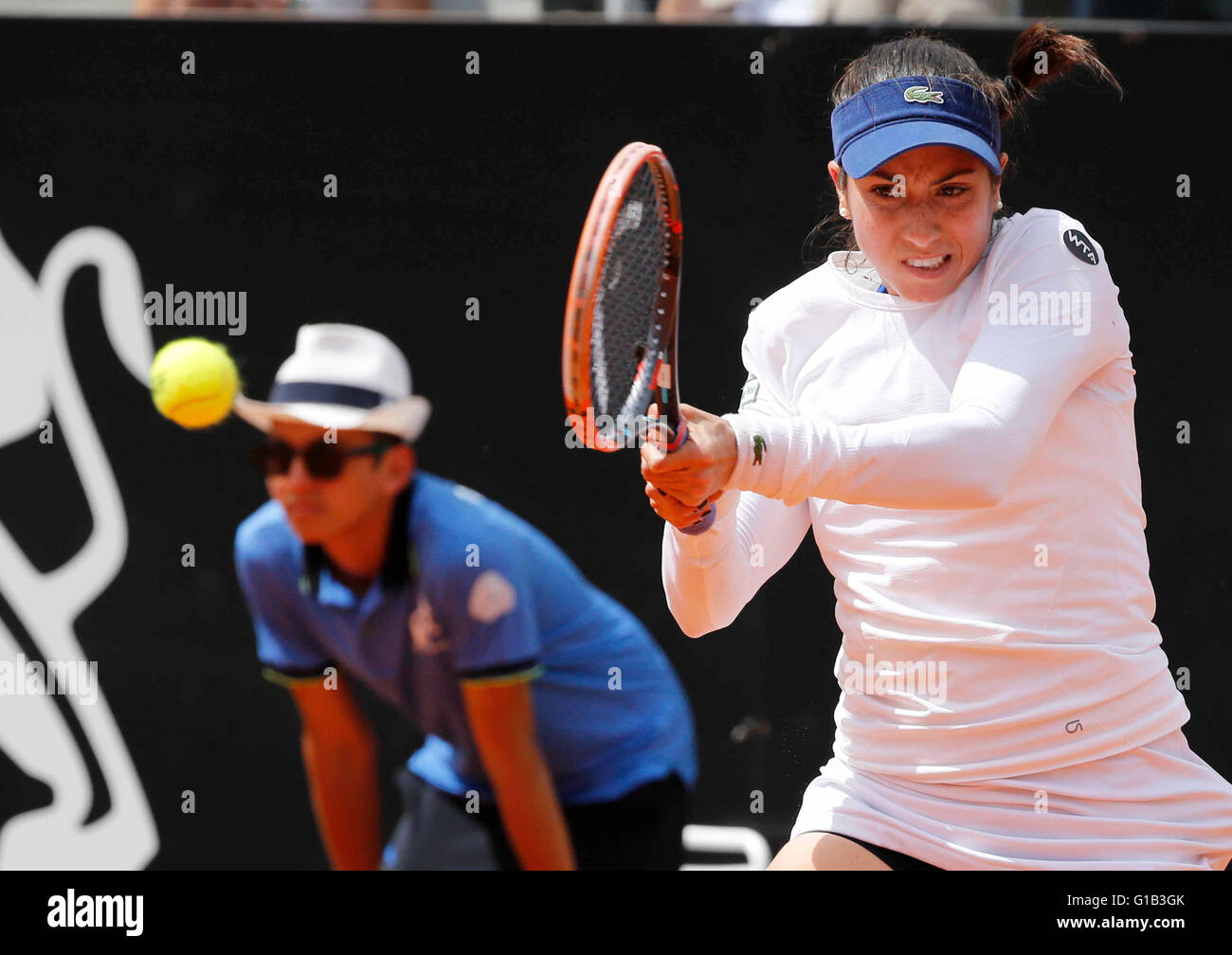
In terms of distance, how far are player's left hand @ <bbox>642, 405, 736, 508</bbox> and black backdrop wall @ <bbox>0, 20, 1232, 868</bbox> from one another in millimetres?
1086

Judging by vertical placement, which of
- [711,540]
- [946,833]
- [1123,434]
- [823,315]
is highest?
[823,315]

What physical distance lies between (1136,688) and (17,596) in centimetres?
208

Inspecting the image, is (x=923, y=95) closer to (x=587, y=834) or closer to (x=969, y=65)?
(x=969, y=65)

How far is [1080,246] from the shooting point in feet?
6.08

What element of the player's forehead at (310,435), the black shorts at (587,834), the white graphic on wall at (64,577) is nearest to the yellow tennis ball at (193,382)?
the white graphic on wall at (64,577)

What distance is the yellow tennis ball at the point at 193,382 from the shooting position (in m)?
2.78

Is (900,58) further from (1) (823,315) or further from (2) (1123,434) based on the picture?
(2) (1123,434)

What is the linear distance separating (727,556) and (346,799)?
3.99 ft

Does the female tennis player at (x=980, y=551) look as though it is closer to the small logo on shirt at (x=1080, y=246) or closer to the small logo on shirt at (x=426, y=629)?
the small logo on shirt at (x=1080, y=246)

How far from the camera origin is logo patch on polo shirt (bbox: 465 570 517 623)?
8.47 feet

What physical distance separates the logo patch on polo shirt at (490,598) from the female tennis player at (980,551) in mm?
689

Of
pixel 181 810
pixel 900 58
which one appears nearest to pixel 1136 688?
pixel 900 58

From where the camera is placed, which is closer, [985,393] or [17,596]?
[985,393]

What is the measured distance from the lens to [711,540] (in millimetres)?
1951
